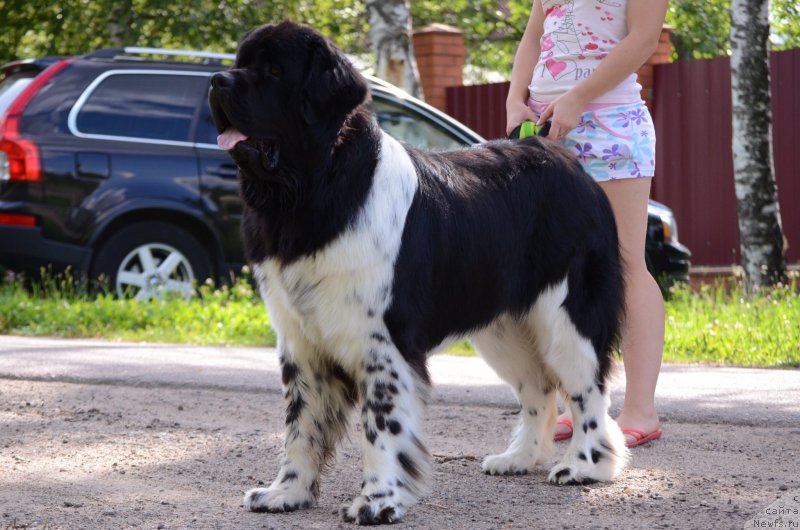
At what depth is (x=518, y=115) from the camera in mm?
4930

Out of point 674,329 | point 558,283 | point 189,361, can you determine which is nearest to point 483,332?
Result: point 558,283

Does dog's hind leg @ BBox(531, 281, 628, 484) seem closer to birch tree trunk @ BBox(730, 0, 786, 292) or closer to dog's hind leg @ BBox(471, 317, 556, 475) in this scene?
dog's hind leg @ BBox(471, 317, 556, 475)

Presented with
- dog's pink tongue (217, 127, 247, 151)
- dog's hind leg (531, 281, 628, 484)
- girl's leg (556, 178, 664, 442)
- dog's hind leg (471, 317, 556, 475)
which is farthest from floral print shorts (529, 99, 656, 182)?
dog's pink tongue (217, 127, 247, 151)

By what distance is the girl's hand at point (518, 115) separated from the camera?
492 cm

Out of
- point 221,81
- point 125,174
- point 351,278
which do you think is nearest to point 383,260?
point 351,278

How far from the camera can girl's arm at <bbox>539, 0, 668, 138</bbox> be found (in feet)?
15.0

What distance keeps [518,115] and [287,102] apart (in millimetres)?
1573

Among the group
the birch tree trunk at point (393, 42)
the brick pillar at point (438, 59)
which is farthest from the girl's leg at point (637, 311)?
the brick pillar at point (438, 59)

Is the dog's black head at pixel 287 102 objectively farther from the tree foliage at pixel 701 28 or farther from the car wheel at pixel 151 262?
the tree foliage at pixel 701 28

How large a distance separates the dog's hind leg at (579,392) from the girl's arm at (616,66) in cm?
71

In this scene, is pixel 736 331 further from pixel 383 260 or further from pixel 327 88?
pixel 327 88

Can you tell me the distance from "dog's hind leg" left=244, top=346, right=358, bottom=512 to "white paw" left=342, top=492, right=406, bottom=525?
277 mm

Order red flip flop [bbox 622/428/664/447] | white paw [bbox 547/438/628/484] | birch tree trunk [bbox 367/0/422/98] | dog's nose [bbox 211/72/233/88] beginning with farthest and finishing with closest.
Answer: birch tree trunk [bbox 367/0/422/98], red flip flop [bbox 622/428/664/447], white paw [bbox 547/438/628/484], dog's nose [bbox 211/72/233/88]

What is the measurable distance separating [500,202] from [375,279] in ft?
2.31
